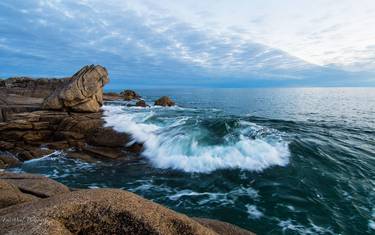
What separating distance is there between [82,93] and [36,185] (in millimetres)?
18667

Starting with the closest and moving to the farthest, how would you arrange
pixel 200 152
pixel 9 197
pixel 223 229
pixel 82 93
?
pixel 9 197 → pixel 223 229 → pixel 200 152 → pixel 82 93

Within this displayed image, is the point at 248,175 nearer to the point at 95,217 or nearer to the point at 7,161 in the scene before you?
the point at 95,217

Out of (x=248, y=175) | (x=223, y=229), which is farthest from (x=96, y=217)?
(x=248, y=175)

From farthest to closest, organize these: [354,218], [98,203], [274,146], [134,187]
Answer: [274,146] < [134,187] < [354,218] < [98,203]

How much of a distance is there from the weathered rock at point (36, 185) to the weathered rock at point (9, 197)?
1.43 ft

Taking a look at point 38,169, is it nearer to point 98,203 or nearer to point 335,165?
point 98,203

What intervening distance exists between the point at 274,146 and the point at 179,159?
5697mm

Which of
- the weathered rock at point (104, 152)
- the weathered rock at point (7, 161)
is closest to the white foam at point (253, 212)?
the weathered rock at point (104, 152)

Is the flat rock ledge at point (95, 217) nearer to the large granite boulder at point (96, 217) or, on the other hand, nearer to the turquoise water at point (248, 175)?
the large granite boulder at point (96, 217)

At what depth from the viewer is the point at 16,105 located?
75.6 ft

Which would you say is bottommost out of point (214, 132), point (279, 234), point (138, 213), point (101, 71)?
point (279, 234)

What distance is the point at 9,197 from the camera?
5387mm

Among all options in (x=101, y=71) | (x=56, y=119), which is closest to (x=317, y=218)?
(x=56, y=119)

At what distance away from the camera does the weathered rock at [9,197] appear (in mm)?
5273
